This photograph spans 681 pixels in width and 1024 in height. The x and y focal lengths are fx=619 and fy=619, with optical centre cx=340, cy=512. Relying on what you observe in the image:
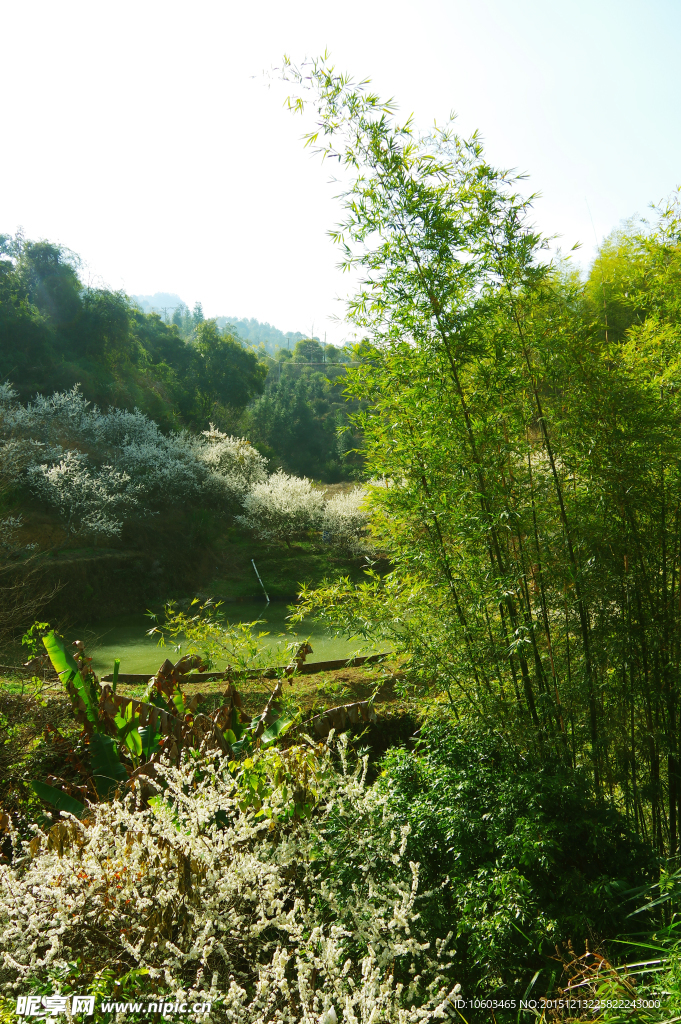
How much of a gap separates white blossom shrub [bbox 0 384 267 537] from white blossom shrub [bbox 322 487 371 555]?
2.44m

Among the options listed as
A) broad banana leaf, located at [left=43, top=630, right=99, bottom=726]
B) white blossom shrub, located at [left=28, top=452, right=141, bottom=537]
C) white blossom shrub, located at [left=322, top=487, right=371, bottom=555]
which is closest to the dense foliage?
white blossom shrub, located at [left=28, top=452, right=141, bottom=537]

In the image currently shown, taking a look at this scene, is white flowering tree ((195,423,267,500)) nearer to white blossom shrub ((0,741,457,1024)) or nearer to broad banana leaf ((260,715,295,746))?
broad banana leaf ((260,715,295,746))

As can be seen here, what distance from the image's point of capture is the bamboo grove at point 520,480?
9.84ft

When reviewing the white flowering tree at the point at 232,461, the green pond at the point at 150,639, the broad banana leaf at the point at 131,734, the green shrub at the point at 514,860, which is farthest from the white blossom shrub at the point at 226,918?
the white flowering tree at the point at 232,461

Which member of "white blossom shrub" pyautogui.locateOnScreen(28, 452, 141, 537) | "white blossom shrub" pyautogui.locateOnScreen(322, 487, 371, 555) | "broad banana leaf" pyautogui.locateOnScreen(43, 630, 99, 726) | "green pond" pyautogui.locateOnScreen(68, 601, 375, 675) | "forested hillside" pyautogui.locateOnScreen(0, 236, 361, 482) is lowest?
"green pond" pyautogui.locateOnScreen(68, 601, 375, 675)

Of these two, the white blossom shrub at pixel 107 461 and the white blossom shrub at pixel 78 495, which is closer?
the white blossom shrub at pixel 78 495

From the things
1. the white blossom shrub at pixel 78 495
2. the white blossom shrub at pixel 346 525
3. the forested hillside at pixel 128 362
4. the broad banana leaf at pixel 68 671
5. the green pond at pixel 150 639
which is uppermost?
the forested hillside at pixel 128 362

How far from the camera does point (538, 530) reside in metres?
3.17

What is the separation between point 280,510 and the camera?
15047 millimetres

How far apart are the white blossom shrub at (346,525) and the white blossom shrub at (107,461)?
2.44m

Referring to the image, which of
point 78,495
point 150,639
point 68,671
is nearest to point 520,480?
point 68,671

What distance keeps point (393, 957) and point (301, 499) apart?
44.0 ft

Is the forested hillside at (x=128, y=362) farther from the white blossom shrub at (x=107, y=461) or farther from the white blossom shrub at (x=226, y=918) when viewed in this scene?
the white blossom shrub at (x=226, y=918)

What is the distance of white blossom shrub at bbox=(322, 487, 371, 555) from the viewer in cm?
1475
